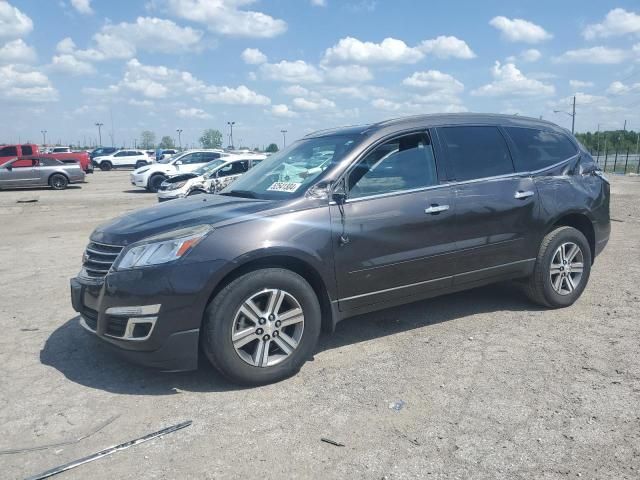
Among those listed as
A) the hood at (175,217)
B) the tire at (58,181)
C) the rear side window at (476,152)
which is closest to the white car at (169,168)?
the tire at (58,181)

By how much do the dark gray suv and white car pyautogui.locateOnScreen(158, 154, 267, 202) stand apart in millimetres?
10848

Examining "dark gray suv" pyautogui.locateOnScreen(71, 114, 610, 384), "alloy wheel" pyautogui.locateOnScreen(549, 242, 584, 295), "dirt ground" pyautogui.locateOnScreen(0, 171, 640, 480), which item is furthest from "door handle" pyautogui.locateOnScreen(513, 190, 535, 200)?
"dirt ground" pyautogui.locateOnScreen(0, 171, 640, 480)

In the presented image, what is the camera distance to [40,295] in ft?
20.3

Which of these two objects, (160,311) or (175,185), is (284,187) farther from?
(175,185)

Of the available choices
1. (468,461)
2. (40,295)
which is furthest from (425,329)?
(40,295)

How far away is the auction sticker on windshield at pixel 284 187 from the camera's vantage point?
419 cm

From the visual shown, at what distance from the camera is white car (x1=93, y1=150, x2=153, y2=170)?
45000mm

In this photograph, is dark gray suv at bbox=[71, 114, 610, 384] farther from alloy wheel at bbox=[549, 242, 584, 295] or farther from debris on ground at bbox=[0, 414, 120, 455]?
debris on ground at bbox=[0, 414, 120, 455]

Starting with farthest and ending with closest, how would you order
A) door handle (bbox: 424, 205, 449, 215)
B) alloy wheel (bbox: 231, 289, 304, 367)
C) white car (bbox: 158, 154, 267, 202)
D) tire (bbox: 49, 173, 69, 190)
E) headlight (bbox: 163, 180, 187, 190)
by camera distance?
tire (bbox: 49, 173, 69, 190) → headlight (bbox: 163, 180, 187, 190) → white car (bbox: 158, 154, 267, 202) → door handle (bbox: 424, 205, 449, 215) → alloy wheel (bbox: 231, 289, 304, 367)

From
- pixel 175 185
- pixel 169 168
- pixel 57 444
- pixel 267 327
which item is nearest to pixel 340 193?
pixel 267 327

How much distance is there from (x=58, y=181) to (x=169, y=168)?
198 inches

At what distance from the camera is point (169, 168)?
22.6 metres

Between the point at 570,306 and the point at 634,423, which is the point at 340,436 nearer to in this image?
the point at 634,423

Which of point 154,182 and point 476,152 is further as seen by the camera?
point 154,182
